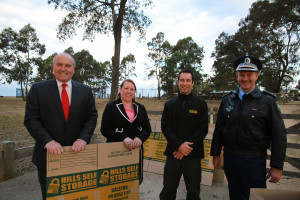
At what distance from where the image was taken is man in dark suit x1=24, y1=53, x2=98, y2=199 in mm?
1958

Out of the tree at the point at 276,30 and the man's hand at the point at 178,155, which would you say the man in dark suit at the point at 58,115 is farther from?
the tree at the point at 276,30

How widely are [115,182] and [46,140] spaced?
0.87 meters

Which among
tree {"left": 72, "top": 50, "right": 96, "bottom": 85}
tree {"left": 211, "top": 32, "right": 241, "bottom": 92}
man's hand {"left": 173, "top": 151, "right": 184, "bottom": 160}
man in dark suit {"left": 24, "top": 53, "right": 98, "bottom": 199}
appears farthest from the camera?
tree {"left": 72, "top": 50, "right": 96, "bottom": 85}

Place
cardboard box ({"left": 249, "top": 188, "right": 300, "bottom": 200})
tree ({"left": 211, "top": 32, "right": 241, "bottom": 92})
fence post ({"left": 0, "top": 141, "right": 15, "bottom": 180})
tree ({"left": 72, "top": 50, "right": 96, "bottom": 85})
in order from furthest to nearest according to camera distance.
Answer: tree ({"left": 72, "top": 50, "right": 96, "bottom": 85})
tree ({"left": 211, "top": 32, "right": 241, "bottom": 92})
fence post ({"left": 0, "top": 141, "right": 15, "bottom": 180})
cardboard box ({"left": 249, "top": 188, "right": 300, "bottom": 200})

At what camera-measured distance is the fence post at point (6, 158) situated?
3.53 meters

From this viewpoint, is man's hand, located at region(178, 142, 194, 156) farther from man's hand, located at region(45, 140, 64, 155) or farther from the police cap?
man's hand, located at region(45, 140, 64, 155)

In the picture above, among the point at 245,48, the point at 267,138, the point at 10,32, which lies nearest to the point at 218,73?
the point at 245,48

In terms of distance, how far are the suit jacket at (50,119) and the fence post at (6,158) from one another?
6.43 ft

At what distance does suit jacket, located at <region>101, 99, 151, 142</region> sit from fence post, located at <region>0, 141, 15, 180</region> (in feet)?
7.24

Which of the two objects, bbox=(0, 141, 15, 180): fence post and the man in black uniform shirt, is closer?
the man in black uniform shirt

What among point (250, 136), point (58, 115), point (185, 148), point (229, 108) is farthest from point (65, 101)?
point (250, 136)

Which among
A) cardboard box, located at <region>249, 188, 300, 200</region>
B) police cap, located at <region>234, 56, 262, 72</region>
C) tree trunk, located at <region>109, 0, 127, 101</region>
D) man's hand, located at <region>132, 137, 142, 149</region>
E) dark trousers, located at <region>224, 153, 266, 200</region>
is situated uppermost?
tree trunk, located at <region>109, 0, 127, 101</region>

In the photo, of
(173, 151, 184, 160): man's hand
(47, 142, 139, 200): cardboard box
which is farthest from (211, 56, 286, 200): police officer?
(47, 142, 139, 200): cardboard box

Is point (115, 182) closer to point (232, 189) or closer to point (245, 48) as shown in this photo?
point (232, 189)
